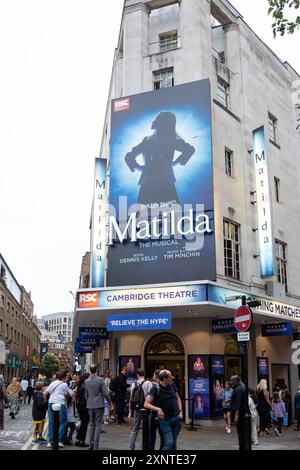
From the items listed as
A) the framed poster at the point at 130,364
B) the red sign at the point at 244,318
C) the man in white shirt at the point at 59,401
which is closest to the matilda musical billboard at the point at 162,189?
the framed poster at the point at 130,364

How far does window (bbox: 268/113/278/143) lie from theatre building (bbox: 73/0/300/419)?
1186mm

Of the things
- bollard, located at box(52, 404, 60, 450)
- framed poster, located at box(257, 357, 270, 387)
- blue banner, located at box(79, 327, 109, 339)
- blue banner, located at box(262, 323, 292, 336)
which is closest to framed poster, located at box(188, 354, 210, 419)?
blue banner, located at box(262, 323, 292, 336)

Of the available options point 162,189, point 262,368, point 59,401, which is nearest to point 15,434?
point 59,401

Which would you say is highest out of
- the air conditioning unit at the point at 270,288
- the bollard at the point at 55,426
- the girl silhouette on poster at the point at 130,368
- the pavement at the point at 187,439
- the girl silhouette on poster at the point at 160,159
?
the girl silhouette on poster at the point at 160,159

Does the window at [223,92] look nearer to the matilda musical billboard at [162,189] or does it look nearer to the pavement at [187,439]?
the matilda musical billboard at [162,189]

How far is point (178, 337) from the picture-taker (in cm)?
2014

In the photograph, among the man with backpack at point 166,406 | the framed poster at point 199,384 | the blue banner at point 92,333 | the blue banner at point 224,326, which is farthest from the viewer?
the blue banner at point 92,333

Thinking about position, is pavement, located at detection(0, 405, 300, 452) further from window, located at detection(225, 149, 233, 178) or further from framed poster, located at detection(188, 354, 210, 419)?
window, located at detection(225, 149, 233, 178)

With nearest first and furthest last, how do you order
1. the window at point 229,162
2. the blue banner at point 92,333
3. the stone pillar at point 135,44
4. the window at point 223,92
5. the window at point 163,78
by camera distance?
the blue banner at point 92,333, the window at point 229,162, the window at point 163,78, the stone pillar at point 135,44, the window at point 223,92

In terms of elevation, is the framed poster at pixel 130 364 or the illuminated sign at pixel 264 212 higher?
the illuminated sign at pixel 264 212

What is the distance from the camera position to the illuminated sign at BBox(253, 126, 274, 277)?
2141cm

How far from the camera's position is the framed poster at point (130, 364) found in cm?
1986

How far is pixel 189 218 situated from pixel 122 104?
6.22 meters

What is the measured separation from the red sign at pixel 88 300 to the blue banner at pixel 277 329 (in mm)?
7611
